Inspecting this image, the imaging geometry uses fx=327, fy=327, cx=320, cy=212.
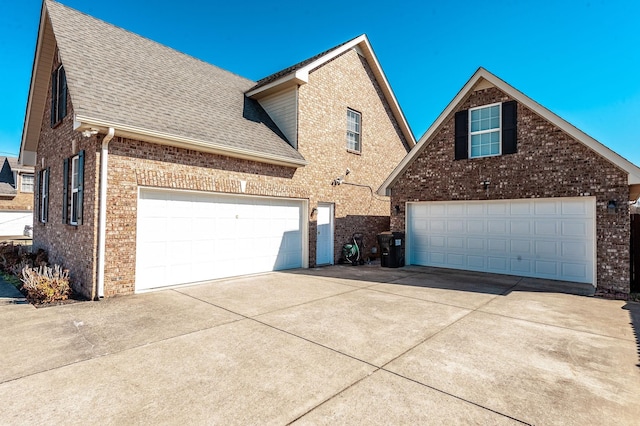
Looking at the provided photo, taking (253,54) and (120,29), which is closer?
(120,29)

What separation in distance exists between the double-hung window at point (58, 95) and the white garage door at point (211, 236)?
4.15 metres

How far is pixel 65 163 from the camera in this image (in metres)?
8.73

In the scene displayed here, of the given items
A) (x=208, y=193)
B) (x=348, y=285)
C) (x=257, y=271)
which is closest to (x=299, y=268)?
(x=257, y=271)

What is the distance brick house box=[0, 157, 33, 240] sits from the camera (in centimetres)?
2414

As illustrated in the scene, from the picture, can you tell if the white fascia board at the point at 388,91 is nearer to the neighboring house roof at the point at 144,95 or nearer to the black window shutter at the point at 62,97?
the neighboring house roof at the point at 144,95

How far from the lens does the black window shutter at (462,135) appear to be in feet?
35.8

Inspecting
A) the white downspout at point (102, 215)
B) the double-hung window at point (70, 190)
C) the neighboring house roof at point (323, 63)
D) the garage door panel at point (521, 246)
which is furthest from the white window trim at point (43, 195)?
the garage door panel at point (521, 246)

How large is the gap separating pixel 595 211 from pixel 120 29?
15.7 metres

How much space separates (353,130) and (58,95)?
10.1m

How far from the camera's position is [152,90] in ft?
30.2

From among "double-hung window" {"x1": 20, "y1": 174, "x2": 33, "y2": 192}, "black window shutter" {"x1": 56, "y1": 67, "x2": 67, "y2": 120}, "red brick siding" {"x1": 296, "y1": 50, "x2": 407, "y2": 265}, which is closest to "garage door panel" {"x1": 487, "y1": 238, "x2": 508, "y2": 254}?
"red brick siding" {"x1": 296, "y1": 50, "x2": 407, "y2": 265}

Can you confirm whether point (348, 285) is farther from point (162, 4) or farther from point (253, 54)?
point (253, 54)

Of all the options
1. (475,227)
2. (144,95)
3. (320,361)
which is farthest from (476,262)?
(144,95)

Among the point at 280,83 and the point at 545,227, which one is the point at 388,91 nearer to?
the point at 280,83
